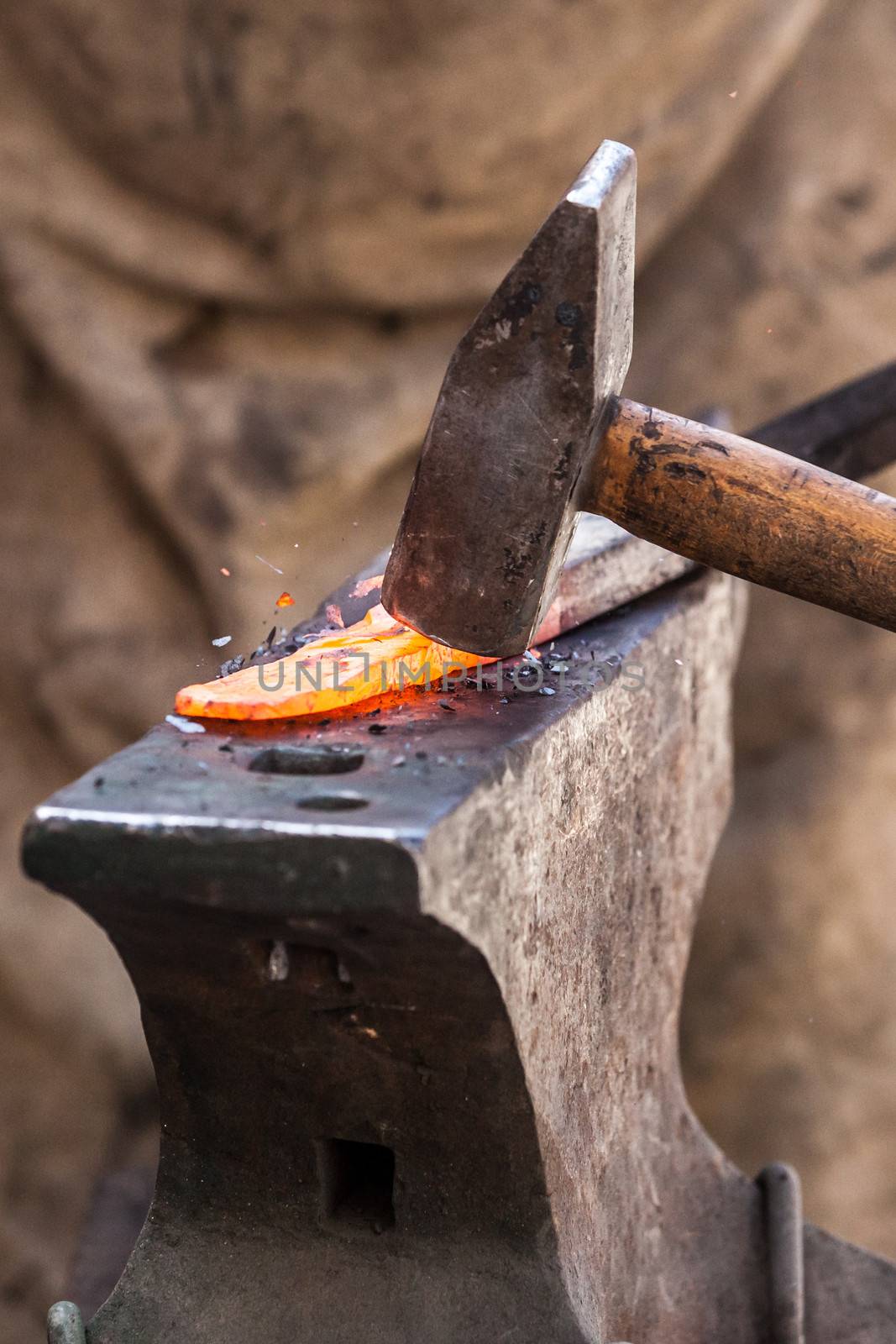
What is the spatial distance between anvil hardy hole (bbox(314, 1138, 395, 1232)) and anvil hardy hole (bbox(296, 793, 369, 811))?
1.46 feet

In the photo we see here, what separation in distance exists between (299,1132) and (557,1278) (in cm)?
30

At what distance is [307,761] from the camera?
1288mm

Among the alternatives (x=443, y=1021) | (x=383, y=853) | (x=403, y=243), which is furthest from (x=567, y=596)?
(x=403, y=243)

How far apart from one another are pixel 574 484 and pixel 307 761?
39cm

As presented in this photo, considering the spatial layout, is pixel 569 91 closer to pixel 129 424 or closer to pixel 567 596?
pixel 129 424

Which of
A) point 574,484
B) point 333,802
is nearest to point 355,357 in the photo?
point 574,484

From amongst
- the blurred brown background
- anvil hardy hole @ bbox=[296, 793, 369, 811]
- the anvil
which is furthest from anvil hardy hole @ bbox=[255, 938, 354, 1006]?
the blurred brown background

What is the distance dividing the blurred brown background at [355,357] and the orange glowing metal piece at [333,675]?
1.32m

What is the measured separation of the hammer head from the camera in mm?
1323

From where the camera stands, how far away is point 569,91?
116 inches

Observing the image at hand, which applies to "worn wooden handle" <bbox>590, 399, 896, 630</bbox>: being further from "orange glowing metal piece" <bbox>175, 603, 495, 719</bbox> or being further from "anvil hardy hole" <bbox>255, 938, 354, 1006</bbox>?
"anvil hardy hole" <bbox>255, 938, 354, 1006</bbox>

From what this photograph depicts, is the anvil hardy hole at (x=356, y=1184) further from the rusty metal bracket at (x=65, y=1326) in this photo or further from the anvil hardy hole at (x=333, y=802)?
the anvil hardy hole at (x=333, y=802)

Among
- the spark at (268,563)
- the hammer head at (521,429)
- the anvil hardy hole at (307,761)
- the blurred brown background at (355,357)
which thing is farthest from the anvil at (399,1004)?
the spark at (268,563)

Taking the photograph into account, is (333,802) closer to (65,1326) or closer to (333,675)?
(333,675)
